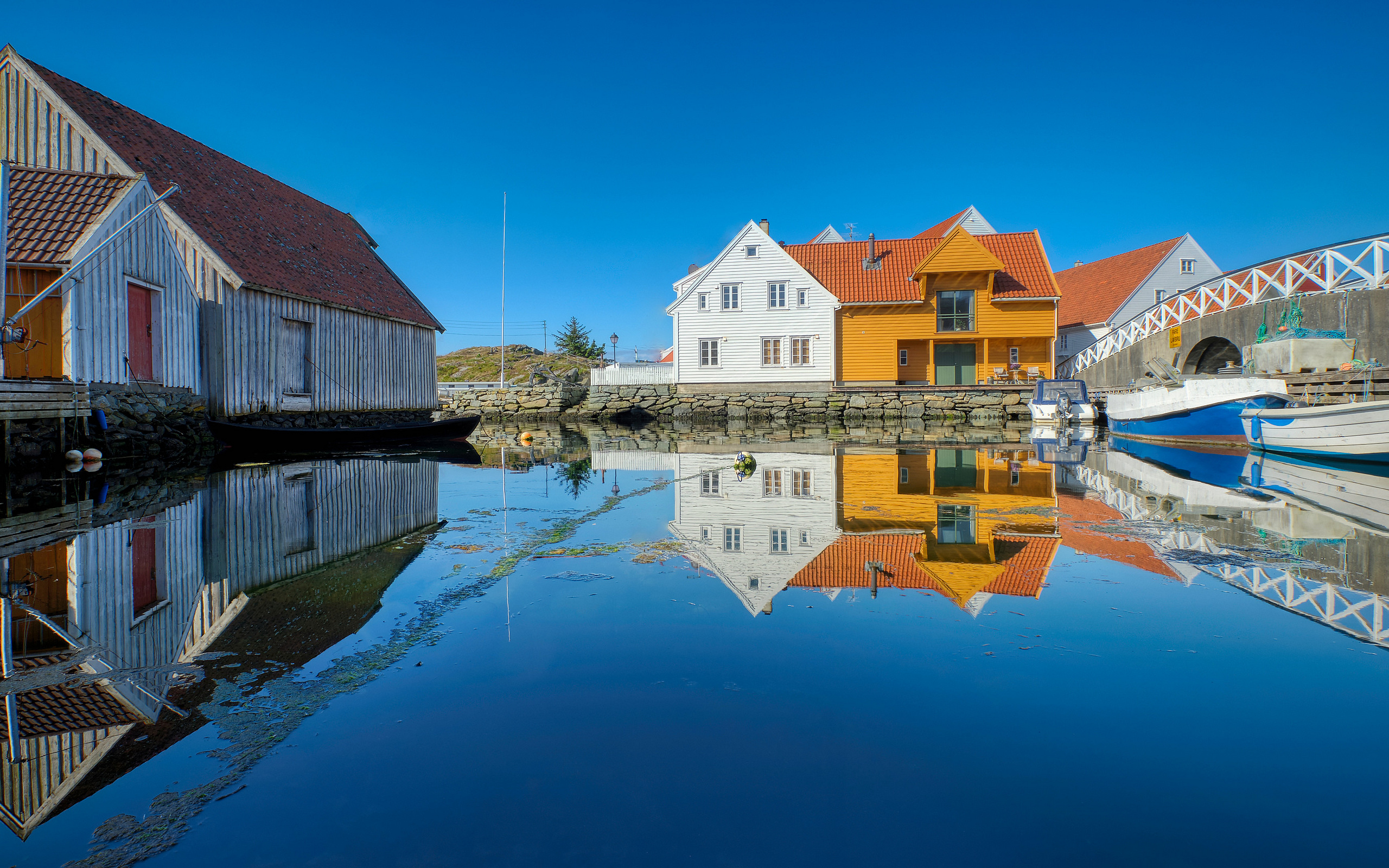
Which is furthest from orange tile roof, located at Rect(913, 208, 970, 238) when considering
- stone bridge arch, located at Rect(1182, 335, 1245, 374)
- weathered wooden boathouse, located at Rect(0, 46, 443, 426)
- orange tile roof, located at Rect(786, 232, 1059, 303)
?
weathered wooden boathouse, located at Rect(0, 46, 443, 426)

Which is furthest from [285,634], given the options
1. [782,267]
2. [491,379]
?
[491,379]

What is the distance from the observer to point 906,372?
36.1 meters

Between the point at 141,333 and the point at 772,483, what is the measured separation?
42.2 ft

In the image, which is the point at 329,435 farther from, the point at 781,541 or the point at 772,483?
the point at 781,541

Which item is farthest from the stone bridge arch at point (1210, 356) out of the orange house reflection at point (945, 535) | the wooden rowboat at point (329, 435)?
the wooden rowboat at point (329, 435)

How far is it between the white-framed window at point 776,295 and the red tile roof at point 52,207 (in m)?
25.4

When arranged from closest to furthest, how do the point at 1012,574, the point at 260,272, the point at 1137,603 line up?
the point at 1137,603
the point at 1012,574
the point at 260,272

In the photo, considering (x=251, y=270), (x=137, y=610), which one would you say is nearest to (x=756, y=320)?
(x=251, y=270)

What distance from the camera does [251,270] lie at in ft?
57.2

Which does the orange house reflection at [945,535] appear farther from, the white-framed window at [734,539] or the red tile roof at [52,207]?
the red tile roof at [52,207]

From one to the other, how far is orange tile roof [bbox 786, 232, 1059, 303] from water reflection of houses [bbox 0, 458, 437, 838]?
3004 centimetres

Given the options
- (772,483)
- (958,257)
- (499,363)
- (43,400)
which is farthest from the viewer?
(499,363)

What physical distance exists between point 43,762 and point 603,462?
11.8 meters

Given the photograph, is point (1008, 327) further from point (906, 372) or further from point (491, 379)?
point (491, 379)
